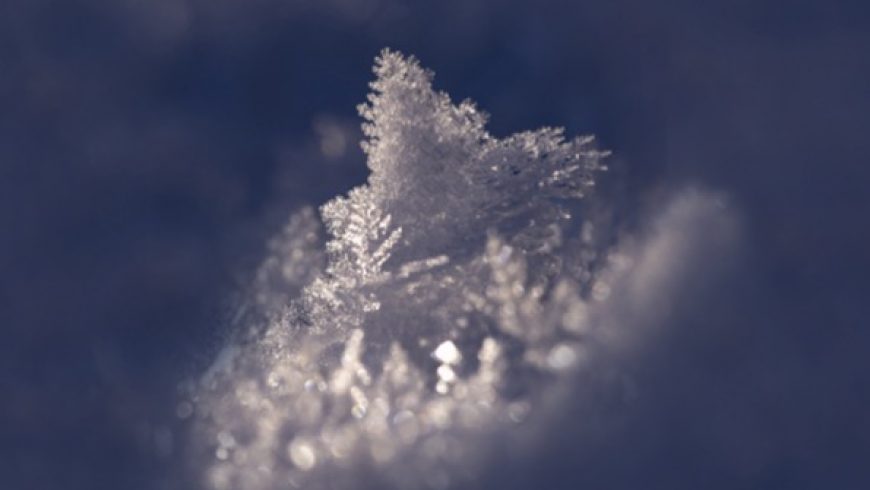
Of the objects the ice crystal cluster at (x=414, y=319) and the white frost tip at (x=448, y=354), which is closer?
the ice crystal cluster at (x=414, y=319)

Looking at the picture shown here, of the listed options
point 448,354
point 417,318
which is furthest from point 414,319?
point 448,354

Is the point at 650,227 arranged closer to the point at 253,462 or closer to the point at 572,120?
the point at 572,120

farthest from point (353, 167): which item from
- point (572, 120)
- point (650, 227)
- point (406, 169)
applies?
point (650, 227)

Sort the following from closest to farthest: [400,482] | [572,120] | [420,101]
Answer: [400,482]
[420,101]
[572,120]

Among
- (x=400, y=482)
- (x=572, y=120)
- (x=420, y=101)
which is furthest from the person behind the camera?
(x=572, y=120)

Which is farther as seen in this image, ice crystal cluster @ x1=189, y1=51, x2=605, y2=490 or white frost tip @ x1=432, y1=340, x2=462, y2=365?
white frost tip @ x1=432, y1=340, x2=462, y2=365

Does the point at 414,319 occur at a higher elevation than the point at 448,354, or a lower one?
higher

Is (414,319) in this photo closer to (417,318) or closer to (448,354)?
(417,318)

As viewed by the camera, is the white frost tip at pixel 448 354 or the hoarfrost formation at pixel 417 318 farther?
the white frost tip at pixel 448 354
